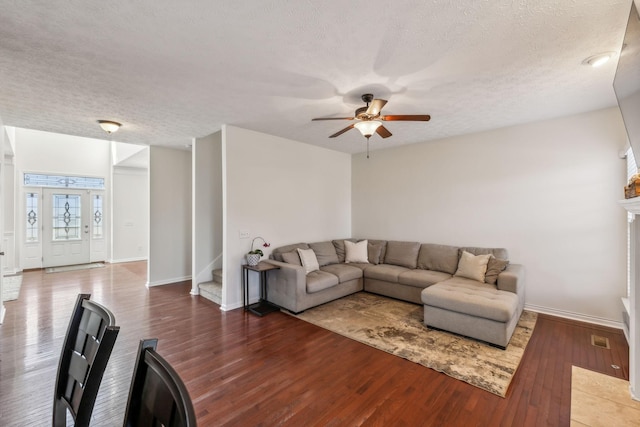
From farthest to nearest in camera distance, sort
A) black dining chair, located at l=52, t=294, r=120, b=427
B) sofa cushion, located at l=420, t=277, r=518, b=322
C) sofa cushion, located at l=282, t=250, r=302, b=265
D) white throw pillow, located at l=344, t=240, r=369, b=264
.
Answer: white throw pillow, located at l=344, t=240, r=369, b=264 → sofa cushion, located at l=282, t=250, r=302, b=265 → sofa cushion, located at l=420, t=277, r=518, b=322 → black dining chair, located at l=52, t=294, r=120, b=427

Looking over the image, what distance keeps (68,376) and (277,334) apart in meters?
2.37

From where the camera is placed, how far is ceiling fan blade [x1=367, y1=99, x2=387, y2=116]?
106 inches

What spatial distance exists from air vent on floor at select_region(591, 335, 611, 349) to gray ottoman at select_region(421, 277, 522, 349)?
783 millimetres

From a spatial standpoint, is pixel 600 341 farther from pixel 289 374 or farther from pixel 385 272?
pixel 289 374

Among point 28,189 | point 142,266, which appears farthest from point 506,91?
point 28,189

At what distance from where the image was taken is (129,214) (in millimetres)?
8227

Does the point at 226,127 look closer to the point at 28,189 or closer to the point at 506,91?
the point at 506,91

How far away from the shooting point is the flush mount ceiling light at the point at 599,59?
2314mm

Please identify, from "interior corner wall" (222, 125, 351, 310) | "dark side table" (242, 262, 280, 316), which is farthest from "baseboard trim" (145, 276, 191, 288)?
"dark side table" (242, 262, 280, 316)

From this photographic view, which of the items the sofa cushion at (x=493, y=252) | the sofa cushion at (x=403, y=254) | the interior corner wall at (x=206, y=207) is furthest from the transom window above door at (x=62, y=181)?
the sofa cushion at (x=493, y=252)

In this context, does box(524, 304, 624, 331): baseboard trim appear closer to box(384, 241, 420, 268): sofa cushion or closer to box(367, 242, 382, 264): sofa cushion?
box(384, 241, 420, 268): sofa cushion

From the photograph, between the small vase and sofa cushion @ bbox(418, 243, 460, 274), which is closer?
the small vase

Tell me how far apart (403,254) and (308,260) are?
5.63 ft

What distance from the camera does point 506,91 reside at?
3.03 metres
